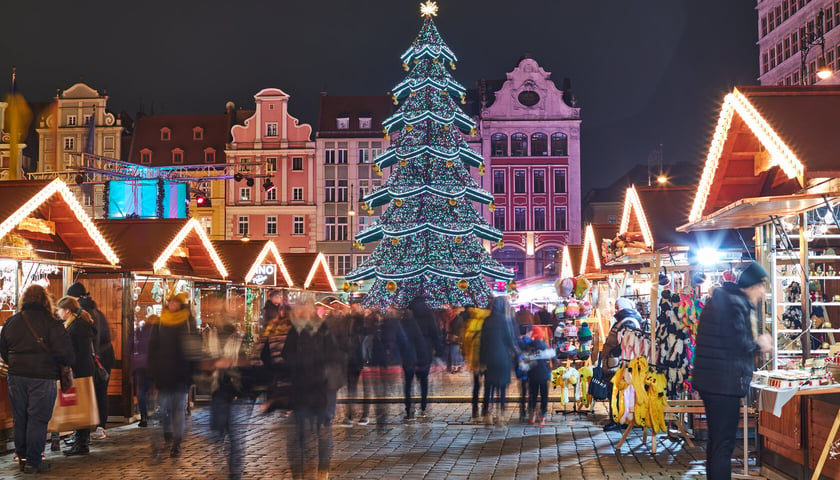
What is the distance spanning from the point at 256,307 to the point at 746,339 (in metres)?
19.8

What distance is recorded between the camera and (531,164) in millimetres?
65562

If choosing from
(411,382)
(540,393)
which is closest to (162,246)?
(411,382)

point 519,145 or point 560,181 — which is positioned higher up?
point 519,145

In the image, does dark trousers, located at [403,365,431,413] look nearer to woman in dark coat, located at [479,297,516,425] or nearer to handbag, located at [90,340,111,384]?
woman in dark coat, located at [479,297,516,425]

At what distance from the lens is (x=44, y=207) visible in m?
14.2

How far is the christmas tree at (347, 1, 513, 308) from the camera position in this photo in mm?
27766

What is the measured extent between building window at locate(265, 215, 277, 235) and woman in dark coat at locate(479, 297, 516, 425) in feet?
163

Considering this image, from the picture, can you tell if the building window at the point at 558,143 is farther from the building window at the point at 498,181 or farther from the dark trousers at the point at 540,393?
the dark trousers at the point at 540,393

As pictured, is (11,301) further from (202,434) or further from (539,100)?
(539,100)

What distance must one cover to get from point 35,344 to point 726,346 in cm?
674

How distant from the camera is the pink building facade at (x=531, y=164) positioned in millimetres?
64938

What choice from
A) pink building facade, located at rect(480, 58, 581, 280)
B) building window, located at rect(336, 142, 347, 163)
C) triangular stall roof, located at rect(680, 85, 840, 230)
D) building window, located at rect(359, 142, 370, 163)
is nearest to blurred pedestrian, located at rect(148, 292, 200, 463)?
triangular stall roof, located at rect(680, 85, 840, 230)

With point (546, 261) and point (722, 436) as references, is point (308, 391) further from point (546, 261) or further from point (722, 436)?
point (546, 261)

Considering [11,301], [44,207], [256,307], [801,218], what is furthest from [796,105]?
[256,307]
